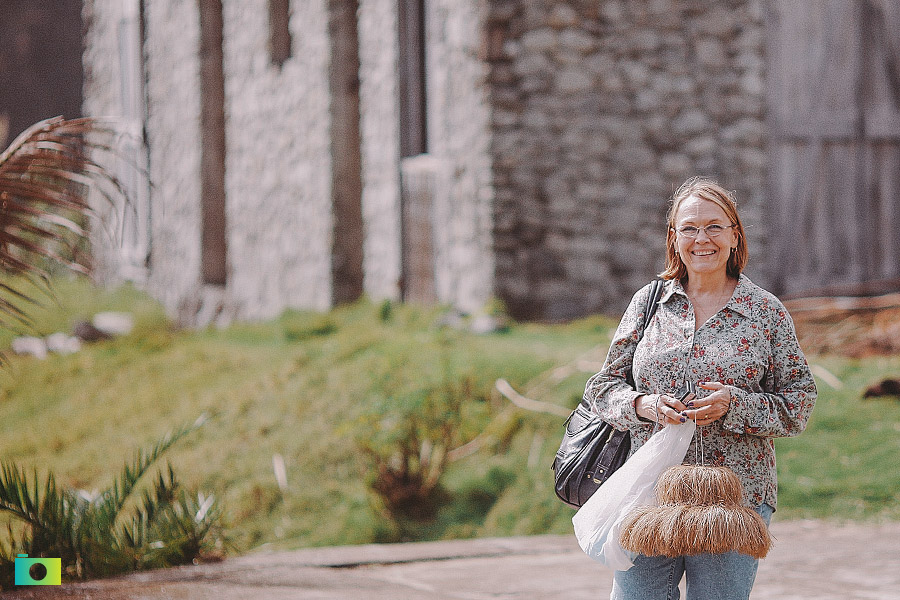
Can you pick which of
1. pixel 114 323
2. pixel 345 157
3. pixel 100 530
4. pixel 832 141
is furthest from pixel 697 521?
pixel 114 323

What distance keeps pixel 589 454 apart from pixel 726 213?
0.74m

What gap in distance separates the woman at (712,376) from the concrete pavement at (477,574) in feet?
4.80

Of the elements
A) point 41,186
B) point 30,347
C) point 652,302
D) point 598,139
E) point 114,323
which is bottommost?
point 30,347

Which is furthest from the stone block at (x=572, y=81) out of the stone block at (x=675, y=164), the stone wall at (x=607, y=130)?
the stone block at (x=675, y=164)

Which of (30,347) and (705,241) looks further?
(30,347)

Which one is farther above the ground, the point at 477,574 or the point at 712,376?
the point at 712,376

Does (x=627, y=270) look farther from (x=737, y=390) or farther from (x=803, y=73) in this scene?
(x=737, y=390)

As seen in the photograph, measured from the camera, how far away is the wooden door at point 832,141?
8680 millimetres

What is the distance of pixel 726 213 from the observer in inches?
107

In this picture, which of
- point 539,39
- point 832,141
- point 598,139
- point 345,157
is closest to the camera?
point 539,39

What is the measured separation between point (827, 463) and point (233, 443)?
4027mm

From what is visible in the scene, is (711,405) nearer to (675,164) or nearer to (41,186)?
(41,186)

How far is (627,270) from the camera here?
8.46 meters

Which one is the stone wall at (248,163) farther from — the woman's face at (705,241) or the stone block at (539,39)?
the woman's face at (705,241)
